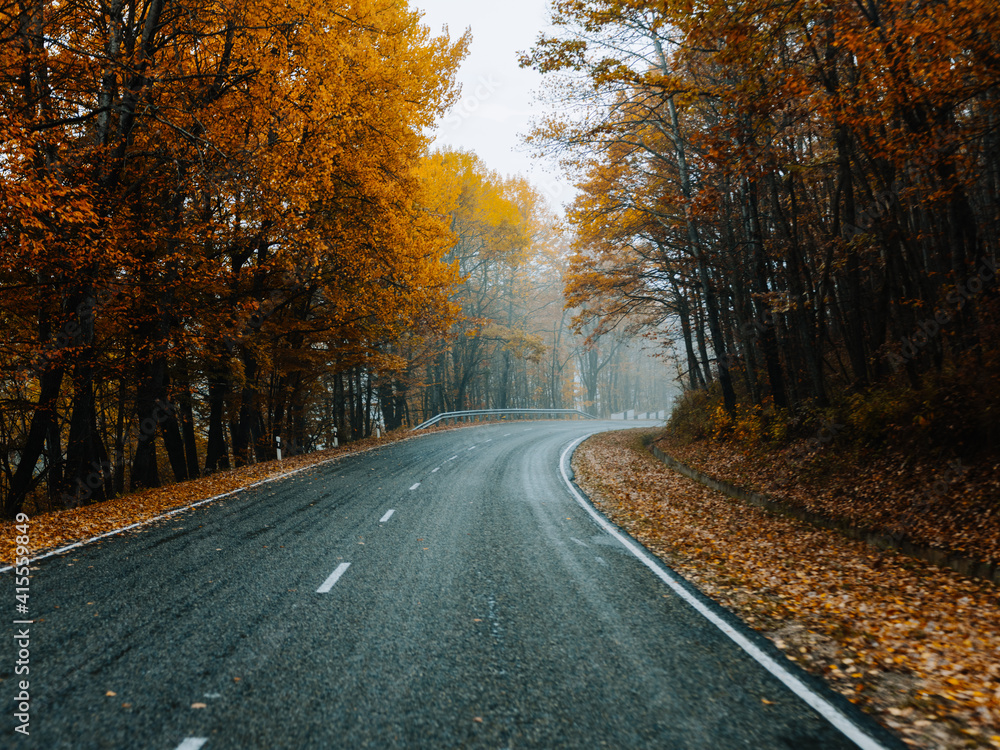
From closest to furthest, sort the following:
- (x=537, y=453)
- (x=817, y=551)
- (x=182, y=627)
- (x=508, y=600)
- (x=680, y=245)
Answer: (x=182, y=627) → (x=508, y=600) → (x=817, y=551) → (x=680, y=245) → (x=537, y=453)

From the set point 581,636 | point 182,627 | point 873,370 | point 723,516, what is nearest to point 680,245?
point 873,370

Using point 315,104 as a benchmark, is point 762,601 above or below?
below

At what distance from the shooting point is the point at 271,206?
1207cm

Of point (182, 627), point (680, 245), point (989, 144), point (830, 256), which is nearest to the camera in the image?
point (182, 627)

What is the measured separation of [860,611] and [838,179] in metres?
9.14

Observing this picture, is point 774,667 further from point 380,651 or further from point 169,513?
point 169,513

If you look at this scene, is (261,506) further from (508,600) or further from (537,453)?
(537,453)

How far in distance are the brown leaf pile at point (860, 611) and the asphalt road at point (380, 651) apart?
1.44ft

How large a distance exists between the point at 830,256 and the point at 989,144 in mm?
2723

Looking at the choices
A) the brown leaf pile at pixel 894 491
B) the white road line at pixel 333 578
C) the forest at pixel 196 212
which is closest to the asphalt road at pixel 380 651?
the white road line at pixel 333 578

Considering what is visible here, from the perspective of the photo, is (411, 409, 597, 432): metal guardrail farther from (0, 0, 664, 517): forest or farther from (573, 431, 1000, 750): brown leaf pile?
(573, 431, 1000, 750): brown leaf pile

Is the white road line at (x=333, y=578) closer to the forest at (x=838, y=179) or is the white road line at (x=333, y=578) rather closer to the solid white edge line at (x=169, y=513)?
the solid white edge line at (x=169, y=513)

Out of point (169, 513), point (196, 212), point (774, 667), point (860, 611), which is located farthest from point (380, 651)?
point (196, 212)

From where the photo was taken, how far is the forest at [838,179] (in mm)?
7590
